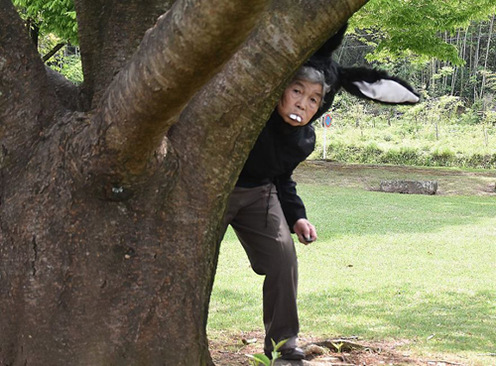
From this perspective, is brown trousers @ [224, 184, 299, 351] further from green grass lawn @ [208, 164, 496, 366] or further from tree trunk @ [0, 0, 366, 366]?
green grass lawn @ [208, 164, 496, 366]

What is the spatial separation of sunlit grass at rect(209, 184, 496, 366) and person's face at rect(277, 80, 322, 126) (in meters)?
2.06

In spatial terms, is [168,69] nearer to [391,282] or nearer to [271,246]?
[271,246]

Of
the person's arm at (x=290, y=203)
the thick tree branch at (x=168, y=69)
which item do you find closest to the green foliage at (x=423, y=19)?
the person's arm at (x=290, y=203)

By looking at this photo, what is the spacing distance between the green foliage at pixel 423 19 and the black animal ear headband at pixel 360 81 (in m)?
9.43

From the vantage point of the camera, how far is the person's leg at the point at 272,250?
3578mm

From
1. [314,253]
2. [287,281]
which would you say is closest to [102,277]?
[287,281]

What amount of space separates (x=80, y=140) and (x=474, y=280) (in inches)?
249

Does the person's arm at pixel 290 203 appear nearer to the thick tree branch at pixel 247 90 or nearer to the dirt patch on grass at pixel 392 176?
the thick tree branch at pixel 247 90

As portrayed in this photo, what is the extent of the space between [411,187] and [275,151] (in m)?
14.9

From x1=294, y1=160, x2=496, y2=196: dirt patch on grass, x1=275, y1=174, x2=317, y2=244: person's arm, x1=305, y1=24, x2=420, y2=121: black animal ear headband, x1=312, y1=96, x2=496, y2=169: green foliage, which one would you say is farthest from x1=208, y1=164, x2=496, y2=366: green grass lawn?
x1=312, y1=96, x2=496, y2=169: green foliage

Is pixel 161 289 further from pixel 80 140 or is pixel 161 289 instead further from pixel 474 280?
pixel 474 280

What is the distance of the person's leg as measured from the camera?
3578 millimetres

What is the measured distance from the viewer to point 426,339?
4918mm

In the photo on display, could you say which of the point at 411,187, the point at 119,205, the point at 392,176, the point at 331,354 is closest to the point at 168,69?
the point at 119,205
